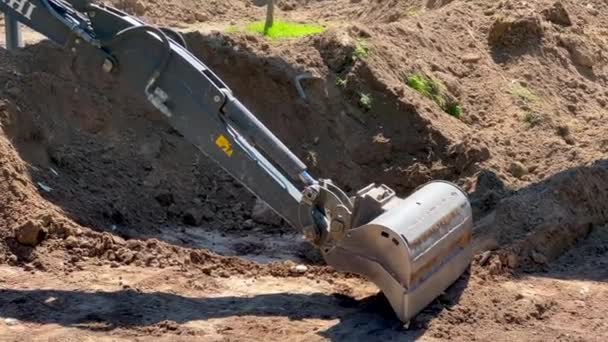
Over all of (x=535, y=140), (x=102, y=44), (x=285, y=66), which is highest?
(x=102, y=44)

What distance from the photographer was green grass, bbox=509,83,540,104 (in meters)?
12.6

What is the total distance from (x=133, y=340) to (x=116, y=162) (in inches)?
125

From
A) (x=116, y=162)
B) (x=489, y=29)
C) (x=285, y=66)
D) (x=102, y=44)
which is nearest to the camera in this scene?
(x=102, y=44)

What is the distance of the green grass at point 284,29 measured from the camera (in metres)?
13.3

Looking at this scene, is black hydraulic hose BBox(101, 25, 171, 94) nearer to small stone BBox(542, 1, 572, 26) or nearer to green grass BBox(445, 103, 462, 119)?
green grass BBox(445, 103, 462, 119)

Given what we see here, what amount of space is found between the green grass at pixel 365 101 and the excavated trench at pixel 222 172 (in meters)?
0.07

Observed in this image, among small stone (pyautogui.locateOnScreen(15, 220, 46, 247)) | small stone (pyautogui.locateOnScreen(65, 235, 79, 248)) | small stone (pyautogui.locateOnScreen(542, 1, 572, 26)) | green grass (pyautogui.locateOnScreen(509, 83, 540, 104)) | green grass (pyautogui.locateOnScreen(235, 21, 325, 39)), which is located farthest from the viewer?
small stone (pyautogui.locateOnScreen(542, 1, 572, 26))

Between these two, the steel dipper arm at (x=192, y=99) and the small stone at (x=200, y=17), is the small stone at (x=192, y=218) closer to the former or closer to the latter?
the steel dipper arm at (x=192, y=99)

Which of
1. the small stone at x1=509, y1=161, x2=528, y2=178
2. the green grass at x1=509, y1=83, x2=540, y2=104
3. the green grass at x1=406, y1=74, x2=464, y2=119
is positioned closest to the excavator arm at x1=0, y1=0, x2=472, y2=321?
the small stone at x1=509, y1=161, x2=528, y2=178

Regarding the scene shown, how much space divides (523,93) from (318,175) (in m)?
2.69

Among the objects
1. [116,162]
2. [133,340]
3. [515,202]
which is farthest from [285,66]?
[133,340]

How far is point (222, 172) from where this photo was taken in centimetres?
1116

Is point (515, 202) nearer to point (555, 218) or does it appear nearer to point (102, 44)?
point (555, 218)

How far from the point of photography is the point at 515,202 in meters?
10.0
